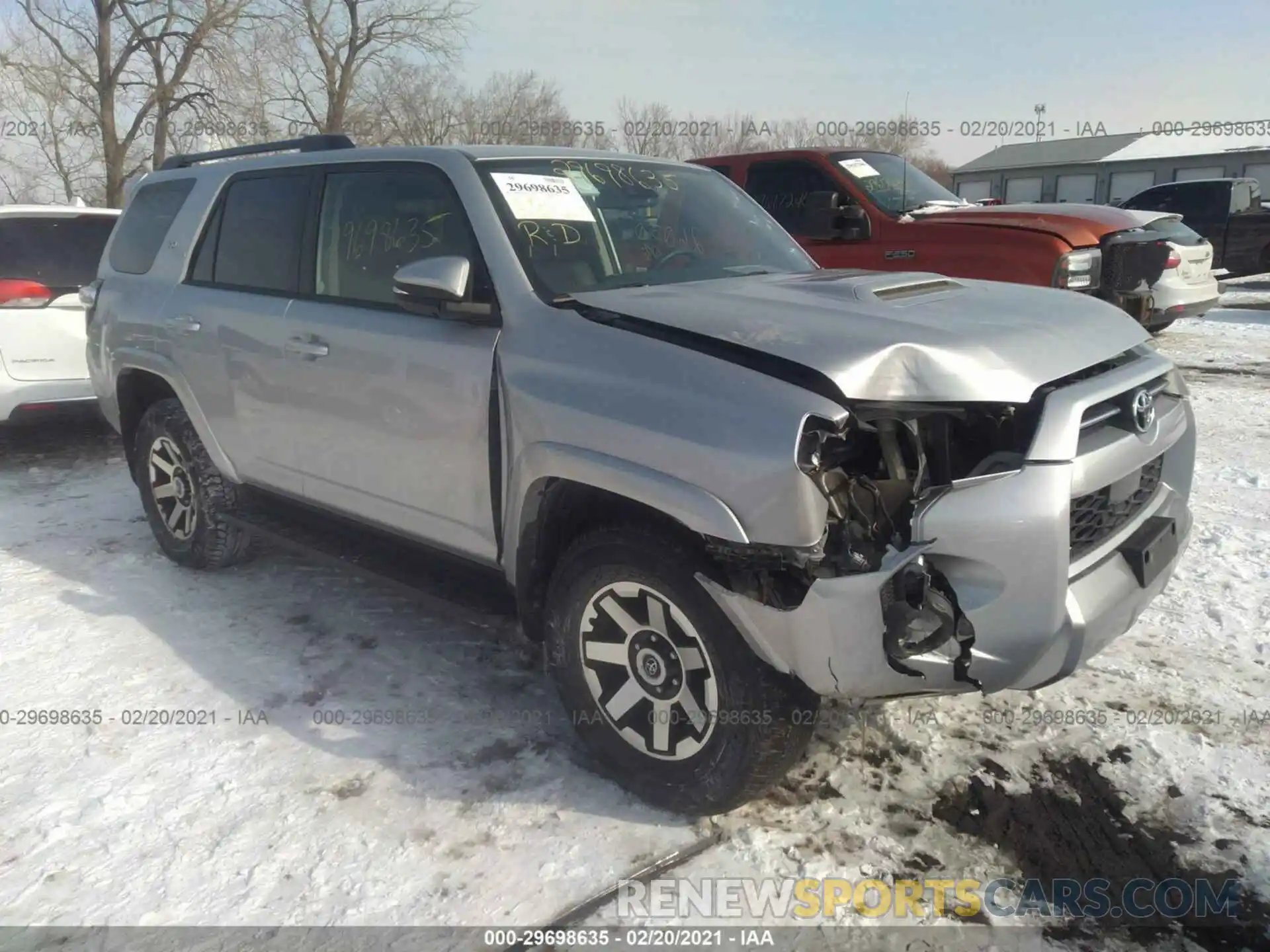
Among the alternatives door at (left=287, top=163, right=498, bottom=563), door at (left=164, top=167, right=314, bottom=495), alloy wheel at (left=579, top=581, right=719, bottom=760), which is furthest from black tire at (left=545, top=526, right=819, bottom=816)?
door at (left=164, top=167, right=314, bottom=495)

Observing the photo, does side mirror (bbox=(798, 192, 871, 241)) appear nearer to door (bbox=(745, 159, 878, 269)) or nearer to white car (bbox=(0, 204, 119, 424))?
door (bbox=(745, 159, 878, 269))

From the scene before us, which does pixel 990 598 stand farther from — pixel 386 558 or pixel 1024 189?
pixel 1024 189

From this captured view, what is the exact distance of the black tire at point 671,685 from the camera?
8.29 ft

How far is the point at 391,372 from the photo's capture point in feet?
10.9

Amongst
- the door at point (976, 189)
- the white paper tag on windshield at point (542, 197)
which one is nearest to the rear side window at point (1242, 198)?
the white paper tag on windshield at point (542, 197)

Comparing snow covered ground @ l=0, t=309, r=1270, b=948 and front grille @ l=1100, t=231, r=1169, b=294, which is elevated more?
front grille @ l=1100, t=231, r=1169, b=294

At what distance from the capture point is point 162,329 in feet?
15.0

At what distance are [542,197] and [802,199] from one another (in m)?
4.90

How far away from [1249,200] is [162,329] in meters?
18.8

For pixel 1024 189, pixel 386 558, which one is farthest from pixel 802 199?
pixel 1024 189

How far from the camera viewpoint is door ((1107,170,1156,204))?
142 ft

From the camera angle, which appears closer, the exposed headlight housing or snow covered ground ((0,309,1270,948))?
snow covered ground ((0,309,1270,948))

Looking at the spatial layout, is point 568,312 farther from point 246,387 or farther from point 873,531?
point 246,387

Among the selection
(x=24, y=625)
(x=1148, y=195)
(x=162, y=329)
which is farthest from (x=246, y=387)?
(x=1148, y=195)
